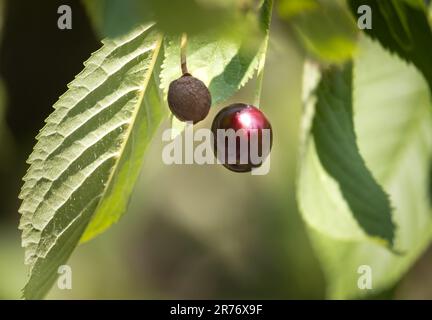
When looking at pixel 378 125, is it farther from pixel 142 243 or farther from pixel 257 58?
pixel 142 243

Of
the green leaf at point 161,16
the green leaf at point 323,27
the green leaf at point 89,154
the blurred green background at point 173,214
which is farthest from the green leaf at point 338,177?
the green leaf at point 161,16

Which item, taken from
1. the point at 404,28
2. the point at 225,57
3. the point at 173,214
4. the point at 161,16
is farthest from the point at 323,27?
the point at 173,214

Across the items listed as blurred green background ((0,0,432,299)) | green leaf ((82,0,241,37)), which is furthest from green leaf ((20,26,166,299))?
blurred green background ((0,0,432,299))

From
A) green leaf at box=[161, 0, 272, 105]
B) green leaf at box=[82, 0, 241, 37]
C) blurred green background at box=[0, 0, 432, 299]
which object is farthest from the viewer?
blurred green background at box=[0, 0, 432, 299]

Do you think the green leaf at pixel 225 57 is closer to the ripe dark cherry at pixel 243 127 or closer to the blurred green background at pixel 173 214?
the ripe dark cherry at pixel 243 127

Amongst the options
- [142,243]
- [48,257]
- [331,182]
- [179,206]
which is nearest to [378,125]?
[331,182]

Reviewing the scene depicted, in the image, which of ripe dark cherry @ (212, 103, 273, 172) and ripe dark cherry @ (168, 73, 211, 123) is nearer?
ripe dark cherry @ (168, 73, 211, 123)

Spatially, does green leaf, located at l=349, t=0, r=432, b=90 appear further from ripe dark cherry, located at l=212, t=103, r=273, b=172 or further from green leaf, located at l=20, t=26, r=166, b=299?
green leaf, located at l=20, t=26, r=166, b=299
